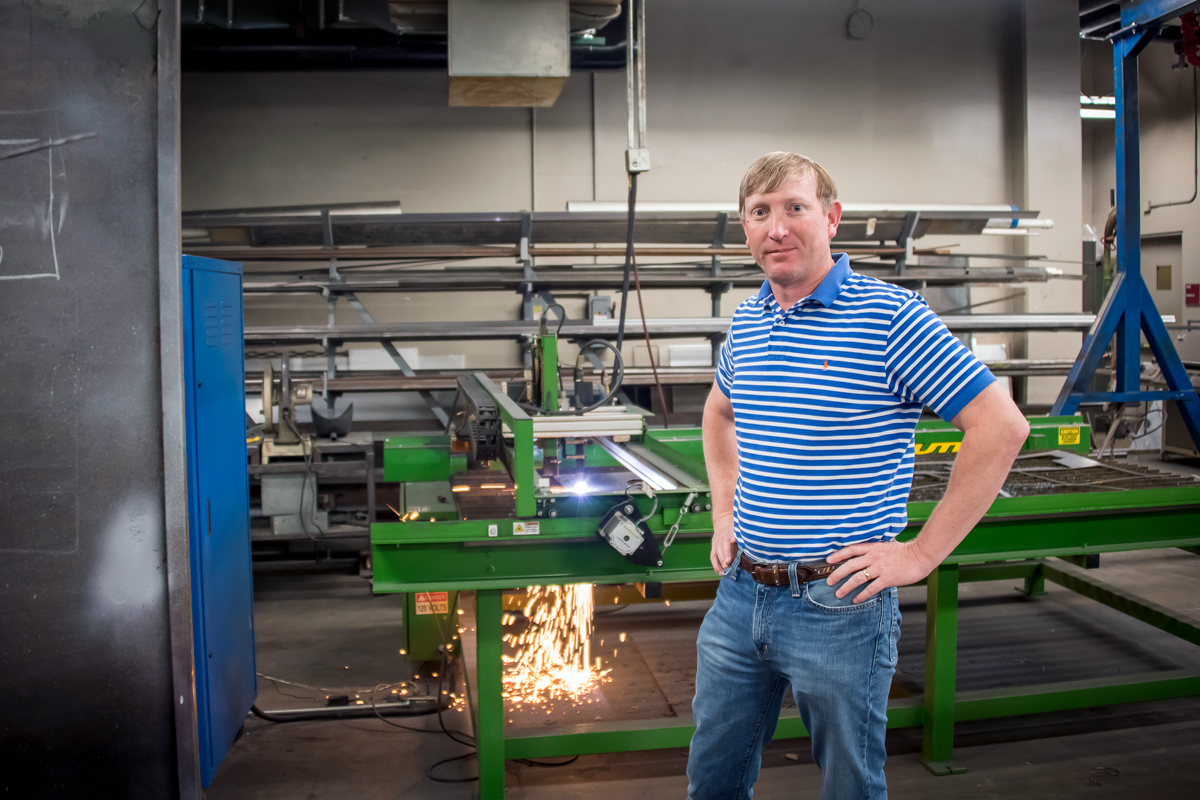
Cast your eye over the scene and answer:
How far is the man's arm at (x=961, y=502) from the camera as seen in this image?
3.98 ft

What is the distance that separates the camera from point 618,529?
2.02 meters

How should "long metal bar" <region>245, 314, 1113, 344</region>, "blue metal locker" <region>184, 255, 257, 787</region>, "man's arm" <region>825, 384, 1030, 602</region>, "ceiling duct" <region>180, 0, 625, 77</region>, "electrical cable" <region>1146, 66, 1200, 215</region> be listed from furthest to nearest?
"electrical cable" <region>1146, 66, 1200, 215</region> < "ceiling duct" <region>180, 0, 625, 77</region> < "long metal bar" <region>245, 314, 1113, 344</region> < "blue metal locker" <region>184, 255, 257, 787</region> < "man's arm" <region>825, 384, 1030, 602</region>

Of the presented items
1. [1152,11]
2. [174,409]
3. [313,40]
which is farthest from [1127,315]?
[313,40]

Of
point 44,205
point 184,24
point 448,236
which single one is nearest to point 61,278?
point 44,205

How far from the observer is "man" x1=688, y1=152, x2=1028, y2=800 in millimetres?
1248

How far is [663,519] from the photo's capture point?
2.12m

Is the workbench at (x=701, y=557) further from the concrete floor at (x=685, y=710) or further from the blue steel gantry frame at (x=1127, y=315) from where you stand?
the blue steel gantry frame at (x=1127, y=315)

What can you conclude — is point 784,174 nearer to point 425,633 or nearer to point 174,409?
point 174,409

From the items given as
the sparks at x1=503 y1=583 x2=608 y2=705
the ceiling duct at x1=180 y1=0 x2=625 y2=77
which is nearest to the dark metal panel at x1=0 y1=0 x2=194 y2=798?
the sparks at x1=503 y1=583 x2=608 y2=705

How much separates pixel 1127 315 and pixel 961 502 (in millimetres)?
3152

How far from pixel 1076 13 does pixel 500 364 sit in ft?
17.3

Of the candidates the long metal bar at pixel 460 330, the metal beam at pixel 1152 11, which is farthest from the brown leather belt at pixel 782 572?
the long metal bar at pixel 460 330

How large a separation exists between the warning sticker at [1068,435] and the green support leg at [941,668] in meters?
1.18

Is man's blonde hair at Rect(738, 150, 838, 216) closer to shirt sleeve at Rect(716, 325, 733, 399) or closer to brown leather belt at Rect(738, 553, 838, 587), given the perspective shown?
shirt sleeve at Rect(716, 325, 733, 399)
